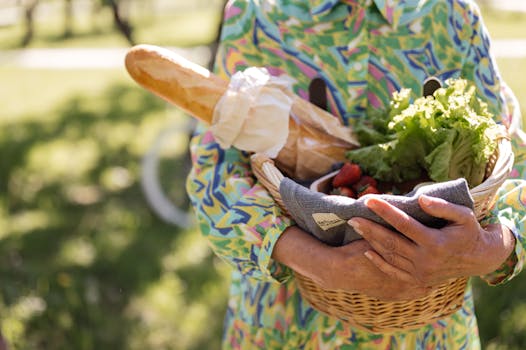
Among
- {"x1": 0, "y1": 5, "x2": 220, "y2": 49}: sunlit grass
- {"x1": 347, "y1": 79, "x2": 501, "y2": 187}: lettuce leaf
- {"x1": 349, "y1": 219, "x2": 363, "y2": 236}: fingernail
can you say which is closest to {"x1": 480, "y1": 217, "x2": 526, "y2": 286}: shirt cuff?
{"x1": 347, "y1": 79, "x2": 501, "y2": 187}: lettuce leaf

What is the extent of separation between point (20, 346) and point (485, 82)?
2.71 metres

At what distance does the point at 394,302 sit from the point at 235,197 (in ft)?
1.61

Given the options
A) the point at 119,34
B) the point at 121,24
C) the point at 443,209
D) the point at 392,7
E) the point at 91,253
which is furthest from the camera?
the point at 119,34

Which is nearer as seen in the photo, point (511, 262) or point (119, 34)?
point (511, 262)

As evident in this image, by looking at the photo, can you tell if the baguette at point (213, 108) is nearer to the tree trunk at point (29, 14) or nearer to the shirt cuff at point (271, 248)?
the shirt cuff at point (271, 248)

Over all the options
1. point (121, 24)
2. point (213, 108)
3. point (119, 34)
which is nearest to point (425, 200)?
point (213, 108)

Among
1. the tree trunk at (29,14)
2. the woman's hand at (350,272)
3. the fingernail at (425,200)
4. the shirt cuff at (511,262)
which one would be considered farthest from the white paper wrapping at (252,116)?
the tree trunk at (29,14)

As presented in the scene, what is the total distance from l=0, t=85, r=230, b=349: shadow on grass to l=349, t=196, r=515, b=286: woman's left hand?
227 cm

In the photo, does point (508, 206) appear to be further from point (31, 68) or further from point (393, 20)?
point (31, 68)

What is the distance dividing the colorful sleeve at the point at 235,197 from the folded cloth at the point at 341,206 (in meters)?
0.11

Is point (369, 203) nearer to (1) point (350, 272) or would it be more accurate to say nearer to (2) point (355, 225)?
(2) point (355, 225)

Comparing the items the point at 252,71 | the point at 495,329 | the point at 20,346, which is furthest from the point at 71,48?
the point at 252,71

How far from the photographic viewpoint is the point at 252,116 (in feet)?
5.89

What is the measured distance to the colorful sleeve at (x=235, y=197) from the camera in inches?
67.7
